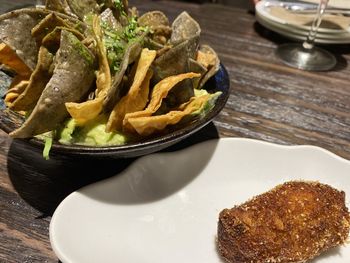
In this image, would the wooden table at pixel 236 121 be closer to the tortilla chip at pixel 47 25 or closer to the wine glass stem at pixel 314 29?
the wine glass stem at pixel 314 29

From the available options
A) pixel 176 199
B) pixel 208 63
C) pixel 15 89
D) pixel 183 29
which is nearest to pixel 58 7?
pixel 15 89

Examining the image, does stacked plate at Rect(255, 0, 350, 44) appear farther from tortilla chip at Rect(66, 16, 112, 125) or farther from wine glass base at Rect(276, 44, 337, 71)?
tortilla chip at Rect(66, 16, 112, 125)

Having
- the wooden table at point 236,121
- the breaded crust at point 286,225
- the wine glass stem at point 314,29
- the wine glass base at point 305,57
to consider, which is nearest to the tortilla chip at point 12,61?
the wooden table at point 236,121

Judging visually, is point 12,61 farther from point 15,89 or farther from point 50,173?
point 50,173

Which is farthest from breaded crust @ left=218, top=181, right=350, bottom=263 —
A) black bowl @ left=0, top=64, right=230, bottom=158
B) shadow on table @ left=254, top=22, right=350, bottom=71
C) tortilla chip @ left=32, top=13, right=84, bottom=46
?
shadow on table @ left=254, top=22, right=350, bottom=71

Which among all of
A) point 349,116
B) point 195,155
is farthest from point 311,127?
point 195,155

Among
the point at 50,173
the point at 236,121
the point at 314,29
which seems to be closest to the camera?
the point at 50,173
